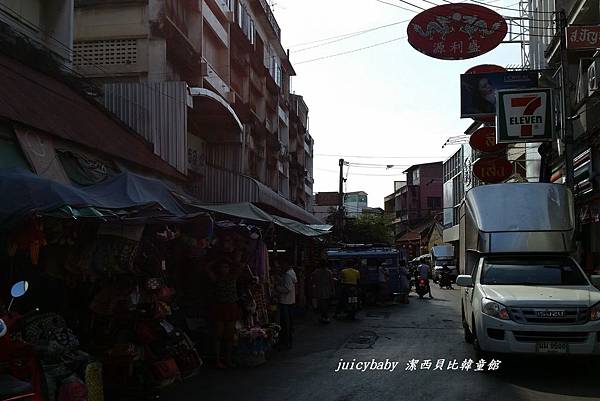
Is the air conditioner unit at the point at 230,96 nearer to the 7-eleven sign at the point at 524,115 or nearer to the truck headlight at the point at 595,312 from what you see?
the 7-eleven sign at the point at 524,115

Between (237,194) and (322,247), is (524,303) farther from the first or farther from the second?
(322,247)

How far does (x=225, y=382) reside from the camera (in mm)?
8703

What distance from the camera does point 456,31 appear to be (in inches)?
511

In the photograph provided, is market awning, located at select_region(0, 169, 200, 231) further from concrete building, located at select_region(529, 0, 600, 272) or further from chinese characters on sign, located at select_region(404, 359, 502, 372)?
concrete building, located at select_region(529, 0, 600, 272)

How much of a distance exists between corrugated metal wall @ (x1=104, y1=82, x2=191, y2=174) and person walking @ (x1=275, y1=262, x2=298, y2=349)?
21.1 ft

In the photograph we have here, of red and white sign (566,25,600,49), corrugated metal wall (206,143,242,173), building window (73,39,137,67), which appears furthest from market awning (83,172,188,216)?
corrugated metal wall (206,143,242,173)

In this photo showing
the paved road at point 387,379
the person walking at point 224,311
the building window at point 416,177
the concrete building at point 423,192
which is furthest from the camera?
the building window at point 416,177

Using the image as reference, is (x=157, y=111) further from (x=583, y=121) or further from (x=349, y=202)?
(x=349, y=202)

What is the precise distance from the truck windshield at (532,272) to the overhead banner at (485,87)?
30.2 feet

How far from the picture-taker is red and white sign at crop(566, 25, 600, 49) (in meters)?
15.1

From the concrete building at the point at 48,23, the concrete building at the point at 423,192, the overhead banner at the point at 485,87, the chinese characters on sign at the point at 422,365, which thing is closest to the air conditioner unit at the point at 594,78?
the overhead banner at the point at 485,87

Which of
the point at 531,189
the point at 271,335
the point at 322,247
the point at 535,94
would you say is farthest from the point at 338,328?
the point at 322,247

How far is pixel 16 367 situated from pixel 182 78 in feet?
58.7

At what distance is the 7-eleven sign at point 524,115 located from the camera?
17.5 metres
